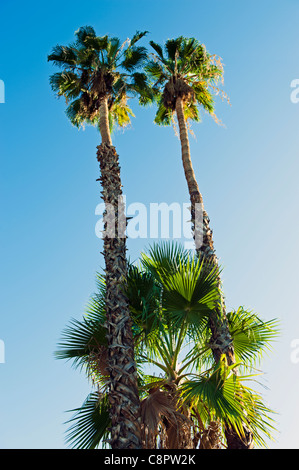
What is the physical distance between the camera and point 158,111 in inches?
591

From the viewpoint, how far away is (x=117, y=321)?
25.3ft

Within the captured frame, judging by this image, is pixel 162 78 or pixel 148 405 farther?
pixel 162 78

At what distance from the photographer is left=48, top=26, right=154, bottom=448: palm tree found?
691 centimetres

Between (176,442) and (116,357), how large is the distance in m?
1.95

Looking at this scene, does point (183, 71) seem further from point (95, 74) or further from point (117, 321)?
point (117, 321)

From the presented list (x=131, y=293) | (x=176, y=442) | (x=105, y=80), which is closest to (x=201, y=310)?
(x=131, y=293)

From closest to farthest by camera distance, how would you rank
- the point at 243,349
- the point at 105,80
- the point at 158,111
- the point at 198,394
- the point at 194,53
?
the point at 198,394, the point at 243,349, the point at 105,80, the point at 194,53, the point at 158,111

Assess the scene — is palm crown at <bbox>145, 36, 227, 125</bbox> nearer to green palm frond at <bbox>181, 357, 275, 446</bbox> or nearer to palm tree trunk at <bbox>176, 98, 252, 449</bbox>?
palm tree trunk at <bbox>176, 98, 252, 449</bbox>

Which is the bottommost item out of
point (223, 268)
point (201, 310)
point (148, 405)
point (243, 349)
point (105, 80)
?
point (148, 405)

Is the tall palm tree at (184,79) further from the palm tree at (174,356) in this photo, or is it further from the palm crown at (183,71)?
the palm tree at (174,356)

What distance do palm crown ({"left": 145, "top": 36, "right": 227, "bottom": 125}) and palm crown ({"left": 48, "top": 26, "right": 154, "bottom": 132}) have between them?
0.73 metres

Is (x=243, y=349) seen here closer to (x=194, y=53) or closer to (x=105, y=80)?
(x=105, y=80)

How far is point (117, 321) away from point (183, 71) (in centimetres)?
924

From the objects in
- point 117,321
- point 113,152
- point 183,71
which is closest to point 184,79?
point 183,71
